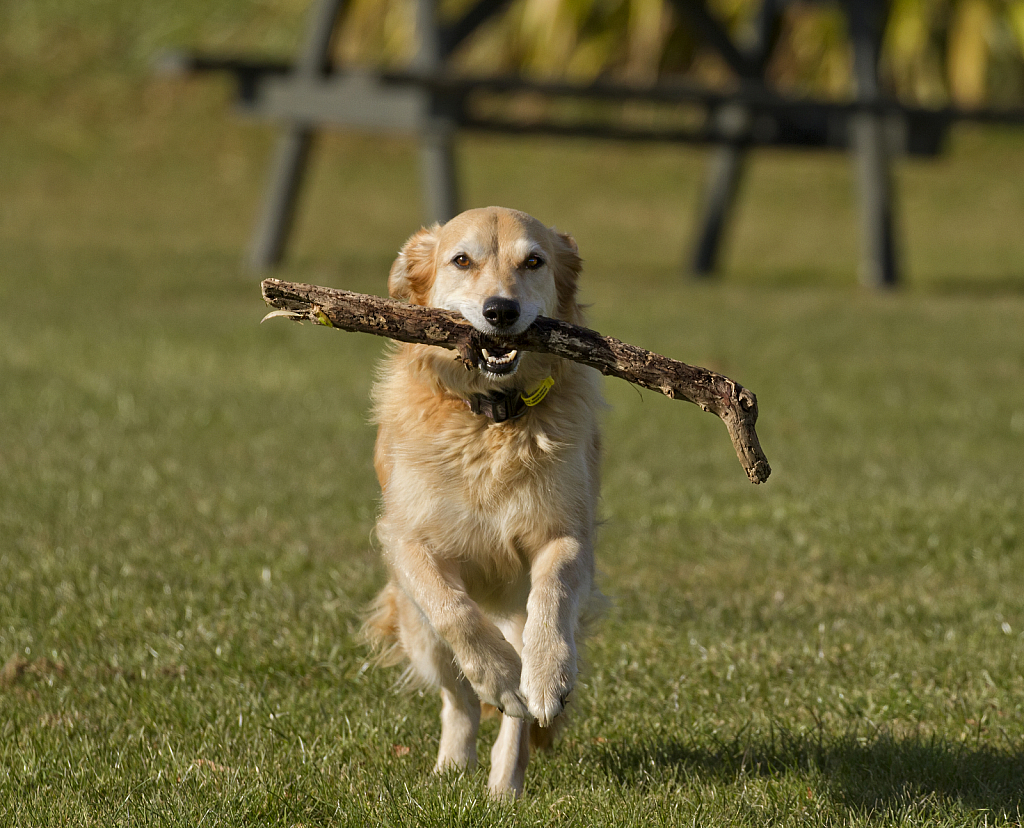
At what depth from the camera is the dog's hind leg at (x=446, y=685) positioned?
4020 millimetres

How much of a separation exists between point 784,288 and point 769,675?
1203 centimetres

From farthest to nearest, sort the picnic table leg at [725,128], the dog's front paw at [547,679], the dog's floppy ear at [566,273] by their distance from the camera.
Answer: the picnic table leg at [725,128], the dog's floppy ear at [566,273], the dog's front paw at [547,679]

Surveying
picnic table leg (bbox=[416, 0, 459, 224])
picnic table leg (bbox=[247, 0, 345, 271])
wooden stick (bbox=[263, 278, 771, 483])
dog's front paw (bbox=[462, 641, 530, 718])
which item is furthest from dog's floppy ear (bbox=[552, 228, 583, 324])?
picnic table leg (bbox=[247, 0, 345, 271])

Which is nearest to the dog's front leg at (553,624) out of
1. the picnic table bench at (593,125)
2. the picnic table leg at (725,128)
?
the picnic table bench at (593,125)

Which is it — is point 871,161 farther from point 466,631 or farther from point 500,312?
point 466,631

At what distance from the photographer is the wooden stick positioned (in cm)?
374

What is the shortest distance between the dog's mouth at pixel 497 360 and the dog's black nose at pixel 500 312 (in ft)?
0.25

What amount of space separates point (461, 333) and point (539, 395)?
299 millimetres

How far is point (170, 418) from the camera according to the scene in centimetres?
938

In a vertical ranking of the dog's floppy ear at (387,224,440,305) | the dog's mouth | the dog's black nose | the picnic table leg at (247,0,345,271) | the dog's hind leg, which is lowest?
the dog's hind leg

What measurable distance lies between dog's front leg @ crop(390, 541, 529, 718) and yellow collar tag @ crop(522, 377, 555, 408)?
1.64 ft

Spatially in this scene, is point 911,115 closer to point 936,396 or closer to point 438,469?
point 936,396

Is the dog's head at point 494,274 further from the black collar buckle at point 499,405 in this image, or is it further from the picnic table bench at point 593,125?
the picnic table bench at point 593,125

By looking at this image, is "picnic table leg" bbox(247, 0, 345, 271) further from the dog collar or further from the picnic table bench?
the dog collar
